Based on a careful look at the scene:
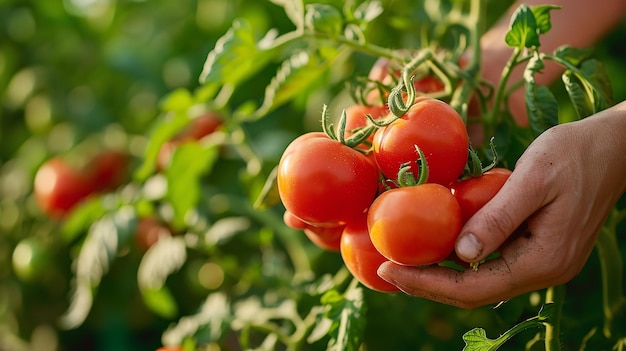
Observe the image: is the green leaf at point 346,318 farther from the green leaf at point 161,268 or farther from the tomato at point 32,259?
the tomato at point 32,259

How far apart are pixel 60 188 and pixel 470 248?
1344 millimetres

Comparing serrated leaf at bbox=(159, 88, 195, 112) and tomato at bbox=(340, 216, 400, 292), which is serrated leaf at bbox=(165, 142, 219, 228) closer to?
serrated leaf at bbox=(159, 88, 195, 112)

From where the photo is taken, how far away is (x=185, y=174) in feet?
3.88

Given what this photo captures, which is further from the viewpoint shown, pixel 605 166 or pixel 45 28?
pixel 45 28

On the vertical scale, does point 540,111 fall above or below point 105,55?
above

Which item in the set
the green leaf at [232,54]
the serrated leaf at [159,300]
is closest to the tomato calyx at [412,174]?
the green leaf at [232,54]

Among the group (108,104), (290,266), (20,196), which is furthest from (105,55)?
(290,266)

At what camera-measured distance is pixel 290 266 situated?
5.54 feet

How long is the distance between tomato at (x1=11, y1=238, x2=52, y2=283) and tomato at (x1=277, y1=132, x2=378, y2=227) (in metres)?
1.18

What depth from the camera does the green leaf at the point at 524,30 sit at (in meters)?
Answer: 0.77

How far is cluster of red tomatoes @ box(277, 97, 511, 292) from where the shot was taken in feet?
2.17

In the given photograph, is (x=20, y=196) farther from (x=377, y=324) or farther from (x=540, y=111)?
(x=540, y=111)

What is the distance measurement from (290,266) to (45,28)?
1.13 m

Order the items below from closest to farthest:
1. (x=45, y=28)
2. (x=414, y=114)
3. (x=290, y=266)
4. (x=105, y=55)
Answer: (x=414, y=114) → (x=290, y=266) → (x=105, y=55) → (x=45, y=28)
